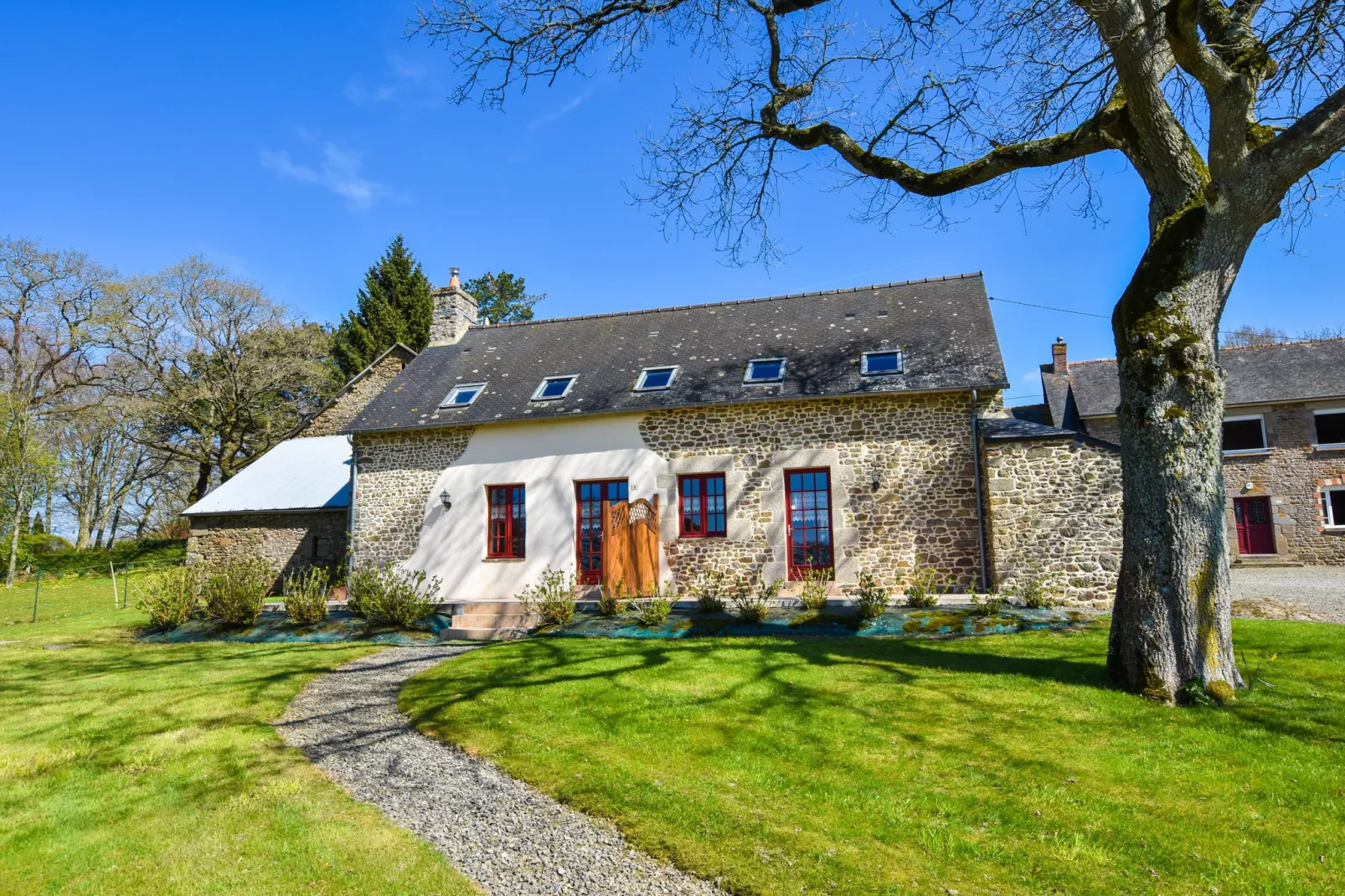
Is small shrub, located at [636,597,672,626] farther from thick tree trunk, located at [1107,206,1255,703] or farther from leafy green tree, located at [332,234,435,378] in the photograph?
leafy green tree, located at [332,234,435,378]

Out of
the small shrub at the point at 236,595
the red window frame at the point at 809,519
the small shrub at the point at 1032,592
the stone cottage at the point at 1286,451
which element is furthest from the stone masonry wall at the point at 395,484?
the stone cottage at the point at 1286,451

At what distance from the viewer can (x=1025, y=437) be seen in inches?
438

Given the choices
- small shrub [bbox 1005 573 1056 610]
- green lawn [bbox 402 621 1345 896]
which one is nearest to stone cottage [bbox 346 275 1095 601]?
small shrub [bbox 1005 573 1056 610]

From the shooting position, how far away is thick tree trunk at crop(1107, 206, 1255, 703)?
542 cm

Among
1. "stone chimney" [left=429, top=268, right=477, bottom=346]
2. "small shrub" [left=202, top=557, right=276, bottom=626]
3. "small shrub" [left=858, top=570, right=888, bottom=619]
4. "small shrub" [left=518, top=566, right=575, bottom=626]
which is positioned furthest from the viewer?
"stone chimney" [left=429, top=268, right=477, bottom=346]

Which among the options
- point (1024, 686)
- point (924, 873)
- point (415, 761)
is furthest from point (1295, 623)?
point (415, 761)

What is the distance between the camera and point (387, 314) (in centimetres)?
2980

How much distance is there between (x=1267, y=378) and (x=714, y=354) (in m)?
14.3

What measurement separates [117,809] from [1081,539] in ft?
36.0

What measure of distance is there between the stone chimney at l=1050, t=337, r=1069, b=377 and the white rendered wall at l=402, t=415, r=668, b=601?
1384 centimetres

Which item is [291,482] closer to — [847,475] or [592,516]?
[592,516]

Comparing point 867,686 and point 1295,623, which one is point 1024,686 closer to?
point 867,686

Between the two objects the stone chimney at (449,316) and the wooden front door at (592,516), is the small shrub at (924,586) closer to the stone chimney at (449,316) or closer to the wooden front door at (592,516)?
the wooden front door at (592,516)

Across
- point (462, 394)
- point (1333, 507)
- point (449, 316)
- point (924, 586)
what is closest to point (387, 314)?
point (449, 316)
